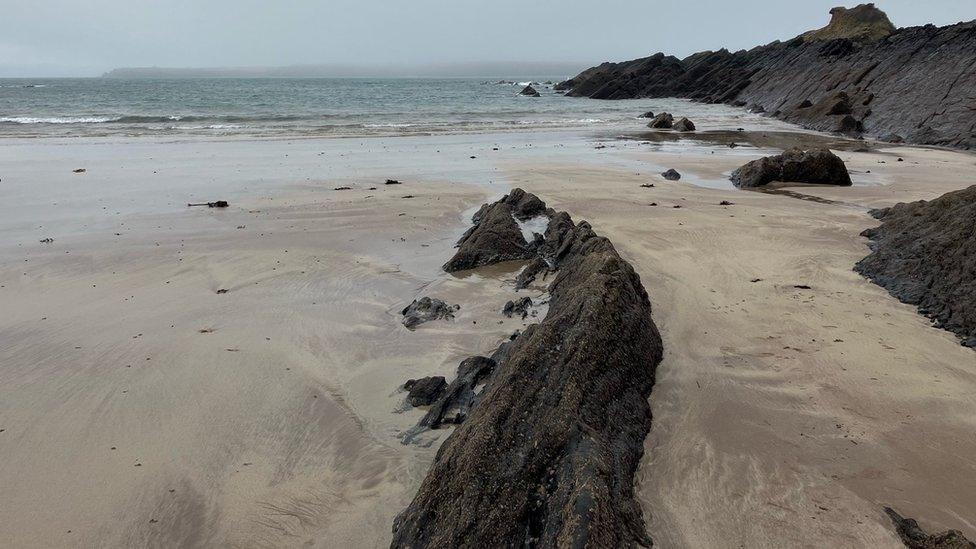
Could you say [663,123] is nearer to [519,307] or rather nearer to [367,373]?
[519,307]

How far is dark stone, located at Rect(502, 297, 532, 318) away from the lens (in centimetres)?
625

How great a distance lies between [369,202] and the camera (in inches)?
466

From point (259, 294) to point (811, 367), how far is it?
640 centimetres

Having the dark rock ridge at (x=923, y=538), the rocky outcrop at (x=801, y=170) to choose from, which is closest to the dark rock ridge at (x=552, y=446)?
the dark rock ridge at (x=923, y=538)

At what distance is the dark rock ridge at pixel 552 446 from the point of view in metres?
2.81

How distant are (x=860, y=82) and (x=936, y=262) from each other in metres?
32.7

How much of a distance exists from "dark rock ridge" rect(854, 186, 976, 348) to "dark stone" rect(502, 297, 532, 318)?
4.27 metres

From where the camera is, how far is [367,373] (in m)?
5.29

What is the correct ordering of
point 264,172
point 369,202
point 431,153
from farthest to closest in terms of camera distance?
point 431,153, point 264,172, point 369,202

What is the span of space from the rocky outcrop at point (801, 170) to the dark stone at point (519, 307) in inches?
371

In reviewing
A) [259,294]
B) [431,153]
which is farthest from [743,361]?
[431,153]

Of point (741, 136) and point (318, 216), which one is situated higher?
point (741, 136)

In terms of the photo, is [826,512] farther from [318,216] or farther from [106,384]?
[318,216]

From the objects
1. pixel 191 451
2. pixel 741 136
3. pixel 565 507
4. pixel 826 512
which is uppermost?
pixel 741 136
